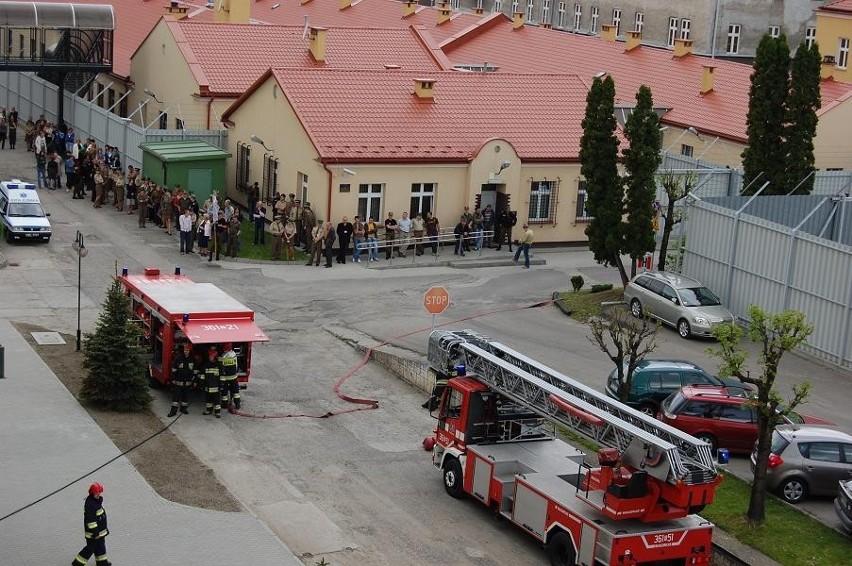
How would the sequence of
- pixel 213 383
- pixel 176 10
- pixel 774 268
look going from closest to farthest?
pixel 213 383
pixel 774 268
pixel 176 10

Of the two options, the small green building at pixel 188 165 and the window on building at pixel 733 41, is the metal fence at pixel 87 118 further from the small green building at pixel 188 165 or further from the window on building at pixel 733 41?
the window on building at pixel 733 41

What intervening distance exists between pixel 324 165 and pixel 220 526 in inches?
864

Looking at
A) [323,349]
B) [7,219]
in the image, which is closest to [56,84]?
[7,219]

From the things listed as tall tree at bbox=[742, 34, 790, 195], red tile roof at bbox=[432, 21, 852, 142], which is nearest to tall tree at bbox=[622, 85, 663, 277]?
tall tree at bbox=[742, 34, 790, 195]

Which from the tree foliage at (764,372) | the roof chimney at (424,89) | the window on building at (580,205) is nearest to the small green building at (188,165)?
the roof chimney at (424,89)

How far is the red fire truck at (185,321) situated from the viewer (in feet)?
93.2

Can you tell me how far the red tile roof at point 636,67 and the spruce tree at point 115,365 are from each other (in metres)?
29.3

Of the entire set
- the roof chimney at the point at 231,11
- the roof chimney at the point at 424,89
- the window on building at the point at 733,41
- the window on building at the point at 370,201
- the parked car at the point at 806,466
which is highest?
the window on building at the point at 733,41

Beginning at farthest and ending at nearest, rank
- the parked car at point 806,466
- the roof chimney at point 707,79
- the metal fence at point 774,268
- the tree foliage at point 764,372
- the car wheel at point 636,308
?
the roof chimney at point 707,79 < the car wheel at point 636,308 < the metal fence at point 774,268 < the parked car at point 806,466 < the tree foliage at point 764,372

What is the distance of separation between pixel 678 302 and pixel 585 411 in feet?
48.9

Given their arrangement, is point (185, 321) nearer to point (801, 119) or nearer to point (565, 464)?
point (565, 464)

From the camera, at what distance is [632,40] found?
6112 centimetres

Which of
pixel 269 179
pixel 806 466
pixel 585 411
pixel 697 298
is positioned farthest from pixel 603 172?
pixel 585 411

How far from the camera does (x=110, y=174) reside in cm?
4844
